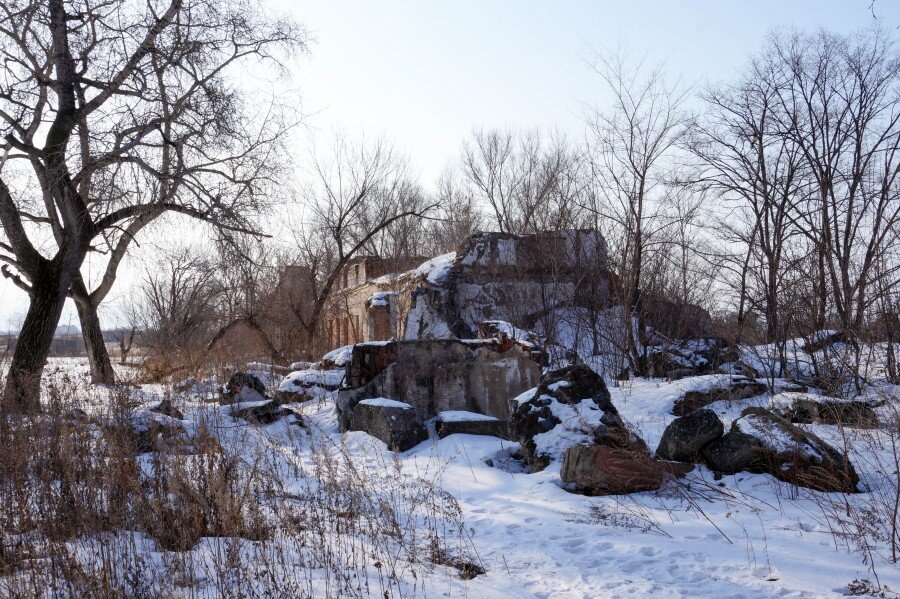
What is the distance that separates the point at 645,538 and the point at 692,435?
2144 millimetres

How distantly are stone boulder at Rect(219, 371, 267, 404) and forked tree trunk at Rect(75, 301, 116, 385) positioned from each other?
186 inches

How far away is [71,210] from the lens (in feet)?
36.8

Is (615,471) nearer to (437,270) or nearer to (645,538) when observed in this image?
(645,538)

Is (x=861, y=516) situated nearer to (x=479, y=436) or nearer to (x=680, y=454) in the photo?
A: (x=680, y=454)

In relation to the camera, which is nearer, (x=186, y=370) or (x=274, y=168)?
(x=274, y=168)

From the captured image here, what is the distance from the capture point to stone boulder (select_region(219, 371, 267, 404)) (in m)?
11.7

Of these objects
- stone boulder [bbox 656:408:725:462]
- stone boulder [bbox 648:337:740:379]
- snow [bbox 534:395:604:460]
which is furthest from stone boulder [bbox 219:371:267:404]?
stone boulder [bbox 656:408:725:462]

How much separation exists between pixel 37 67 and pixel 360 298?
1441 centimetres

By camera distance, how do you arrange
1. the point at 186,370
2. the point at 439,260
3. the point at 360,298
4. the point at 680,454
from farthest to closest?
the point at 360,298, the point at 439,260, the point at 186,370, the point at 680,454

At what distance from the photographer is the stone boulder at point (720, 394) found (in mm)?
9430

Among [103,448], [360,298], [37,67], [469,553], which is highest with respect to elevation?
[37,67]

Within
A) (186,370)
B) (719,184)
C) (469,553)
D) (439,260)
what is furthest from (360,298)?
(469,553)

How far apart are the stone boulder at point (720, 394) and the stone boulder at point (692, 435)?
271 cm

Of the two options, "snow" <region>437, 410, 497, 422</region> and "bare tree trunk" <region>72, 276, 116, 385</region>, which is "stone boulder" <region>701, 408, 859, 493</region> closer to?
"snow" <region>437, 410, 497, 422</region>
